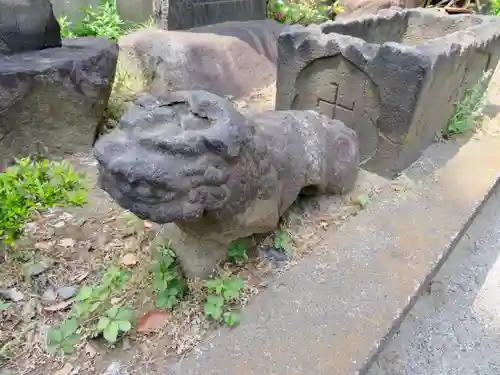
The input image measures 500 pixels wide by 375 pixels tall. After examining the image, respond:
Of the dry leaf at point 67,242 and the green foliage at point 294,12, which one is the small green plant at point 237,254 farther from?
the green foliage at point 294,12

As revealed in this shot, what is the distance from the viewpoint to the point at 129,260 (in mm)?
1821

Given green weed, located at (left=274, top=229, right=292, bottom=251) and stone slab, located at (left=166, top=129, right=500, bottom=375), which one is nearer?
stone slab, located at (left=166, top=129, right=500, bottom=375)

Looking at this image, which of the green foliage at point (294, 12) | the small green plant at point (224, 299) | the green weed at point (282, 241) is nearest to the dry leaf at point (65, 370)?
the small green plant at point (224, 299)

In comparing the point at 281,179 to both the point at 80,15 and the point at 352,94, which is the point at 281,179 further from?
the point at 80,15

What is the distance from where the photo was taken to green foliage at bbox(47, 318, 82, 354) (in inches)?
57.1

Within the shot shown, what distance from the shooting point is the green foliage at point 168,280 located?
1580mm

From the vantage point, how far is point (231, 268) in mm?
1717

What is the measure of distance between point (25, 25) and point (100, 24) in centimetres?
194

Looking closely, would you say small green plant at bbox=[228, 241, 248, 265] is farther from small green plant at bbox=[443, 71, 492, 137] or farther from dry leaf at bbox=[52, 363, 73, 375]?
small green plant at bbox=[443, 71, 492, 137]

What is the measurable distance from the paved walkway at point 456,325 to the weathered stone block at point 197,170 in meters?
0.84

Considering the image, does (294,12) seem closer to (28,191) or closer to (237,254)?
(237,254)

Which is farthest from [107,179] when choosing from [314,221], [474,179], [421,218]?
[474,179]

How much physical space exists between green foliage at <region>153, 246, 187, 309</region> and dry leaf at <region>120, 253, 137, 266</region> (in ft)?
0.50

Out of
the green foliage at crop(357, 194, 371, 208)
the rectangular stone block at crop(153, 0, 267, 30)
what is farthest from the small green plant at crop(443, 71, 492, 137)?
the rectangular stone block at crop(153, 0, 267, 30)
